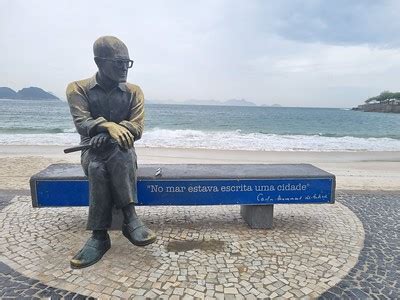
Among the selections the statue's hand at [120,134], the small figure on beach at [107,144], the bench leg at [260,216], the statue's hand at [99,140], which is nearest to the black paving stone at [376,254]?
the bench leg at [260,216]

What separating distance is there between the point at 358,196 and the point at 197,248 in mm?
4223

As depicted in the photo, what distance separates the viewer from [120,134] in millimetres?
3117

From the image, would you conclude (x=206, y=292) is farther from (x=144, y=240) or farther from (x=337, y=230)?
(x=337, y=230)

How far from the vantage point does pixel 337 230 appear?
443cm

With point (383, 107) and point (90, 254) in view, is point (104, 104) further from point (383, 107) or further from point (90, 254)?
point (383, 107)

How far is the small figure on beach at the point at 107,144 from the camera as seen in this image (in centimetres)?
320

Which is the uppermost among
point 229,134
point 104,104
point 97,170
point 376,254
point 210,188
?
point 104,104

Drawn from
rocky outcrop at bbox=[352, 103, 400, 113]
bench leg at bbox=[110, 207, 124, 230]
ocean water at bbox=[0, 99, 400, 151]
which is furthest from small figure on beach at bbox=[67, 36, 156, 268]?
rocky outcrop at bbox=[352, 103, 400, 113]

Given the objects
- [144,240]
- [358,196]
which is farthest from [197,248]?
[358,196]

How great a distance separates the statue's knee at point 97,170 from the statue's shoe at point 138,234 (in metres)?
0.63

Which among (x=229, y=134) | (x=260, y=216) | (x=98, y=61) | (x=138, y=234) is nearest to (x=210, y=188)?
(x=260, y=216)

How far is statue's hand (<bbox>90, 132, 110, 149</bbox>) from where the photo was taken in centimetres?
315

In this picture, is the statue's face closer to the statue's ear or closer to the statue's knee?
the statue's ear

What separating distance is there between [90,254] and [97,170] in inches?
37.3
